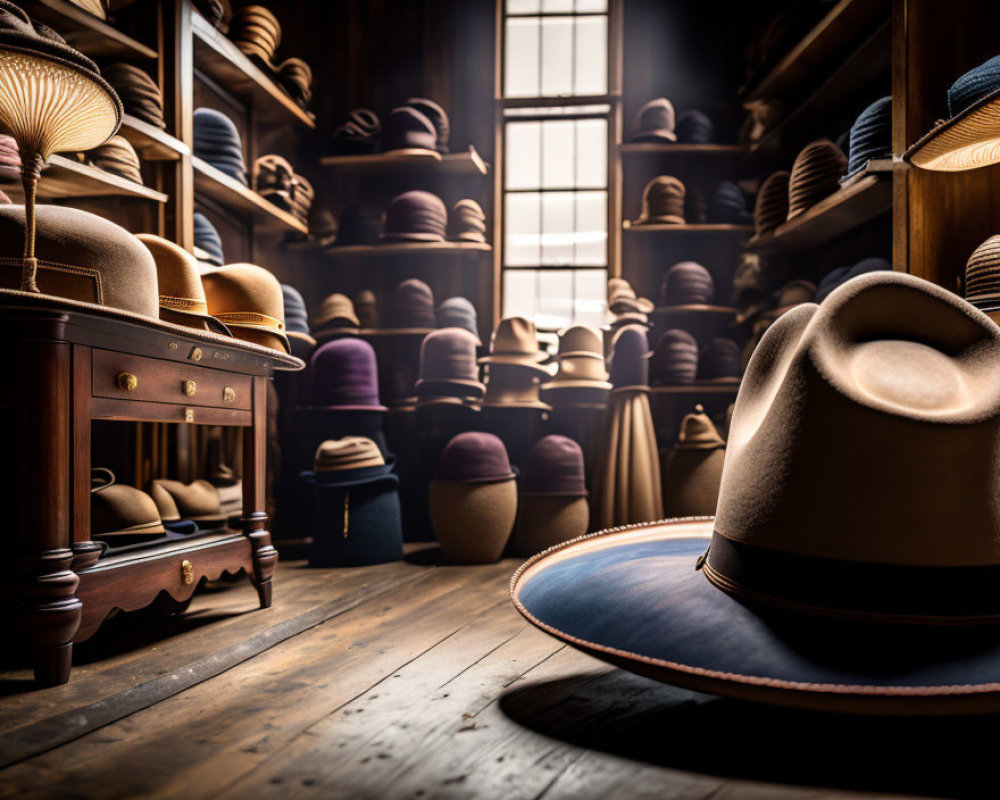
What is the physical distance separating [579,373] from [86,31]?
99.5 inches

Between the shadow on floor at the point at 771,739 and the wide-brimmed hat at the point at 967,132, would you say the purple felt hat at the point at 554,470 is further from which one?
the shadow on floor at the point at 771,739

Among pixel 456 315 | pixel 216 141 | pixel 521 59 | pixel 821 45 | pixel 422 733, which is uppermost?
pixel 521 59

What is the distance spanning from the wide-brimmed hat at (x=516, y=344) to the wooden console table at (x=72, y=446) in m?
1.98

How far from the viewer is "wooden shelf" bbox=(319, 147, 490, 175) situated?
174 inches

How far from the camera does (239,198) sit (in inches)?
152

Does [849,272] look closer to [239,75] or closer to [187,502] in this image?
[187,502]

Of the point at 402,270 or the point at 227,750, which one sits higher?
the point at 402,270

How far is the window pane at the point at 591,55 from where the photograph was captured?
4789 mm

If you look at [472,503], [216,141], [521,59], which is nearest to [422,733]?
[472,503]

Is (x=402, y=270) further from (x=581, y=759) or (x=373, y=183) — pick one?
(x=581, y=759)

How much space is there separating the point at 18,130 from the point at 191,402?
2.56 feet

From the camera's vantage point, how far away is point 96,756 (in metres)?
1.26

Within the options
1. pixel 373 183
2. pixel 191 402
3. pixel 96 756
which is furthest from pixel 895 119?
pixel 373 183

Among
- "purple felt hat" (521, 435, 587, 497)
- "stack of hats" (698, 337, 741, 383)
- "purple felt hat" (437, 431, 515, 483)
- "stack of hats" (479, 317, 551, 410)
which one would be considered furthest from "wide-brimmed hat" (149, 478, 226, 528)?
"stack of hats" (698, 337, 741, 383)
